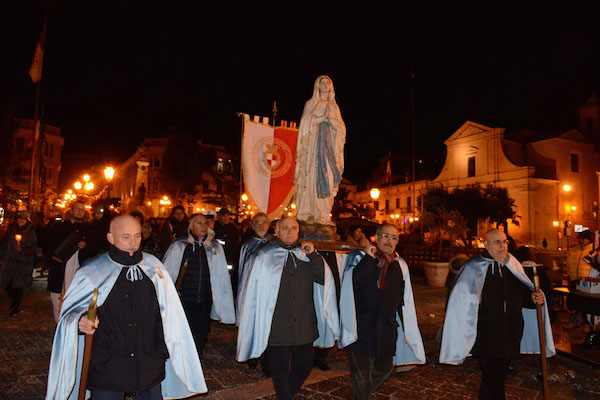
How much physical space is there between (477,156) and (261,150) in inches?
1615

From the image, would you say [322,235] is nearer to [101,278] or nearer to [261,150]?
[261,150]

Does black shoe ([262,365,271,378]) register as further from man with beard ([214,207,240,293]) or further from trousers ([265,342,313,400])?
man with beard ([214,207,240,293])

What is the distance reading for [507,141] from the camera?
4400cm

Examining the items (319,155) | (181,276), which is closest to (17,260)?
(181,276)

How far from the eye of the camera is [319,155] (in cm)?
715

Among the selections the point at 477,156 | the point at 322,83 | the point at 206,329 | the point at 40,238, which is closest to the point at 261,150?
the point at 322,83

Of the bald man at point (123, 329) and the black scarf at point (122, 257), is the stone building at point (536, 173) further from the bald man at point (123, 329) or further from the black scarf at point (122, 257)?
the black scarf at point (122, 257)

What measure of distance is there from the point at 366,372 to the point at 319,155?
12.4 ft

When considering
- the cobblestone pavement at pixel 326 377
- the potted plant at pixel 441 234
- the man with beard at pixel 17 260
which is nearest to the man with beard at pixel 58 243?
the cobblestone pavement at pixel 326 377

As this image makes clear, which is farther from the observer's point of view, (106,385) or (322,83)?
(322,83)

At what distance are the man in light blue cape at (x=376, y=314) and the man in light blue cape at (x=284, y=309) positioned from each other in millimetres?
264

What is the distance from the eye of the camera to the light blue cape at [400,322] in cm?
461

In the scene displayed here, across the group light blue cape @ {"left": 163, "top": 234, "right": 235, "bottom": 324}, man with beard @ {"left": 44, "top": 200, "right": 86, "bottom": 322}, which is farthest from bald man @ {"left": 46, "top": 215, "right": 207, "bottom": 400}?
man with beard @ {"left": 44, "top": 200, "right": 86, "bottom": 322}

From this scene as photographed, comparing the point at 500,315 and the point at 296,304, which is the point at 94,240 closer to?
the point at 296,304
